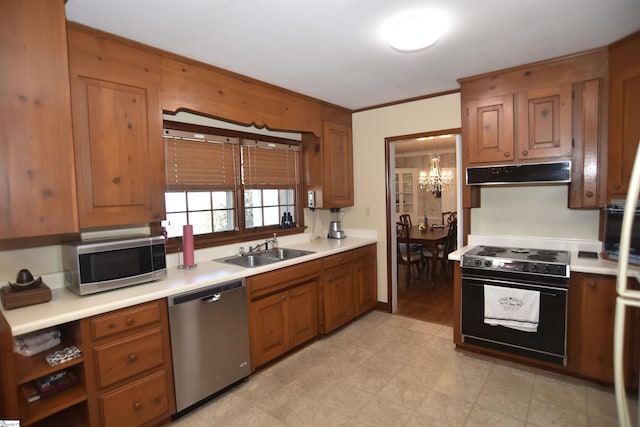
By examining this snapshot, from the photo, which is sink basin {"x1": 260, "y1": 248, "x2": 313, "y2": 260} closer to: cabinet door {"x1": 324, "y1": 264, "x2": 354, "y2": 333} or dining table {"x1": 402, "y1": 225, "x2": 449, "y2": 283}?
cabinet door {"x1": 324, "y1": 264, "x2": 354, "y2": 333}

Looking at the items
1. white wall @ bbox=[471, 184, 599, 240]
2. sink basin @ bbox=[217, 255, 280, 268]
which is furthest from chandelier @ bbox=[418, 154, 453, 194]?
sink basin @ bbox=[217, 255, 280, 268]

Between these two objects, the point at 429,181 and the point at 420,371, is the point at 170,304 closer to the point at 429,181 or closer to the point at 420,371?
the point at 420,371

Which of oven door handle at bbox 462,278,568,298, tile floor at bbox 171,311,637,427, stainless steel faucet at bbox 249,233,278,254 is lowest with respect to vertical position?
tile floor at bbox 171,311,637,427

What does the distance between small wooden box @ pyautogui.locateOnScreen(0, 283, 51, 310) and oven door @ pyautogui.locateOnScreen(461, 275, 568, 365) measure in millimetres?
2903

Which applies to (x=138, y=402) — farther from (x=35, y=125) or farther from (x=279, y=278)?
(x=35, y=125)

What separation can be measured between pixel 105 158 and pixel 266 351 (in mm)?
1827

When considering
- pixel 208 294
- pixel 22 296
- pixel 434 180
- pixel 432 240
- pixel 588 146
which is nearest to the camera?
pixel 22 296

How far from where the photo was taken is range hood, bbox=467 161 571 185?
2596mm

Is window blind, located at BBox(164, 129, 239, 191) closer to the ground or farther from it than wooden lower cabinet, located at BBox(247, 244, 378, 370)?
farther from it

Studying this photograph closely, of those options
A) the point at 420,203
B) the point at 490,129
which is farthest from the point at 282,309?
the point at 420,203

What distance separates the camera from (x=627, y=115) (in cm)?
232

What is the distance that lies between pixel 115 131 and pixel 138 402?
1630 millimetres

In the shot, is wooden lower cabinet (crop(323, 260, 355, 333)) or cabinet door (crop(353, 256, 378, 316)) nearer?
wooden lower cabinet (crop(323, 260, 355, 333))

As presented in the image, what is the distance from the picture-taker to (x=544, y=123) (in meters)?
2.70
